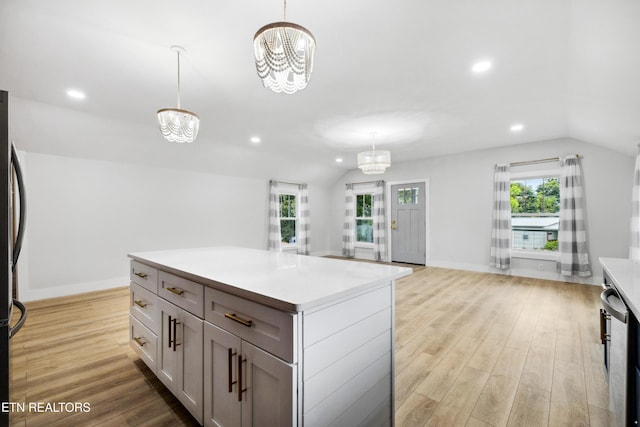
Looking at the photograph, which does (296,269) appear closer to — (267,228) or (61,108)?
(61,108)

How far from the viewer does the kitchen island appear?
0.99 metres

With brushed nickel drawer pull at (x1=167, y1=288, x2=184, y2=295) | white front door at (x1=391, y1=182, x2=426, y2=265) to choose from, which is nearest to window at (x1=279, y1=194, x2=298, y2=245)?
white front door at (x1=391, y1=182, x2=426, y2=265)

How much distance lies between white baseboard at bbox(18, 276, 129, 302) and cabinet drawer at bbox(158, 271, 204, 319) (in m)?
3.43

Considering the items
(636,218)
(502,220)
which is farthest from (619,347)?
(502,220)

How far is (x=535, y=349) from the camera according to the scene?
2.38 m

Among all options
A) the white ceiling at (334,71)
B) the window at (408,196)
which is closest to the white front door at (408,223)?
the window at (408,196)

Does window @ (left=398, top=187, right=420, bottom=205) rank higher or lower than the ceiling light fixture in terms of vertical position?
lower

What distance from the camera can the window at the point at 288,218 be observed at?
718cm

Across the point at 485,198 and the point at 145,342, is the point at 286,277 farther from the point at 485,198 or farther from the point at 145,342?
the point at 485,198

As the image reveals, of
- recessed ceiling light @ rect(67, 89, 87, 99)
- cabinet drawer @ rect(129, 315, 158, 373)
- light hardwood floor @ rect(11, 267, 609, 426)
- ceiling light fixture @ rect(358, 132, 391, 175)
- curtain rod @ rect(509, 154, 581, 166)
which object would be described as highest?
recessed ceiling light @ rect(67, 89, 87, 99)

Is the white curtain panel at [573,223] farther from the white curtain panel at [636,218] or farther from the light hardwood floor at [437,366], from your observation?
the light hardwood floor at [437,366]

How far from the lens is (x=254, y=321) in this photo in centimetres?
109

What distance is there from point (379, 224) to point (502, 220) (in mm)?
2586

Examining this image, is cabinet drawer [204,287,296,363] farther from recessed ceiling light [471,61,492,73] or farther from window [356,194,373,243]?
window [356,194,373,243]
